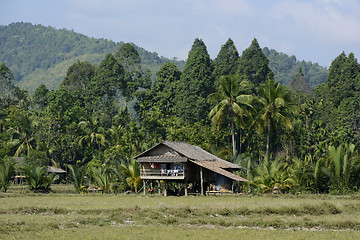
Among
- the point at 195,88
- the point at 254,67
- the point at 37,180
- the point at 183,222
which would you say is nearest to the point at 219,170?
the point at 37,180

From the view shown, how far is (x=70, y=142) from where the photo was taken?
7069 cm

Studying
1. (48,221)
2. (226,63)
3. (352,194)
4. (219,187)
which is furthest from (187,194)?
(226,63)

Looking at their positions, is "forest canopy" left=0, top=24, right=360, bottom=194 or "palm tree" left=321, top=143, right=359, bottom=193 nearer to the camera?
"palm tree" left=321, top=143, right=359, bottom=193

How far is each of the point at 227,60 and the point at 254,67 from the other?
16.0ft

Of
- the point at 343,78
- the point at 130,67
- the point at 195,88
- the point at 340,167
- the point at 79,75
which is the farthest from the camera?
the point at 79,75

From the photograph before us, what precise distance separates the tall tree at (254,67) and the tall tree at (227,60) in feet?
5.87

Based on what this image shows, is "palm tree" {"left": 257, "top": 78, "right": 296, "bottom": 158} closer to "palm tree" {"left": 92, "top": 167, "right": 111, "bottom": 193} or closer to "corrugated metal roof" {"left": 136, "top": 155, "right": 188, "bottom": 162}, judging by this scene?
"corrugated metal roof" {"left": 136, "top": 155, "right": 188, "bottom": 162}

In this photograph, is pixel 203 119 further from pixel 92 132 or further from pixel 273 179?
pixel 273 179

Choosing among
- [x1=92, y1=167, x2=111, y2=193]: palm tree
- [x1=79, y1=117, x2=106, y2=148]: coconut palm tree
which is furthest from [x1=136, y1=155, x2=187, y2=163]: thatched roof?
[x1=79, y1=117, x2=106, y2=148]: coconut palm tree

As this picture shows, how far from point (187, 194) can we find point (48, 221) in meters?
20.1

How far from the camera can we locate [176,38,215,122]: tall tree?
6838 cm

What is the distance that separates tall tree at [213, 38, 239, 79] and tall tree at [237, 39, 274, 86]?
1.79 meters

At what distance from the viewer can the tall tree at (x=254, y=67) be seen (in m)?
73.5

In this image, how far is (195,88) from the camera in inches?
2726
